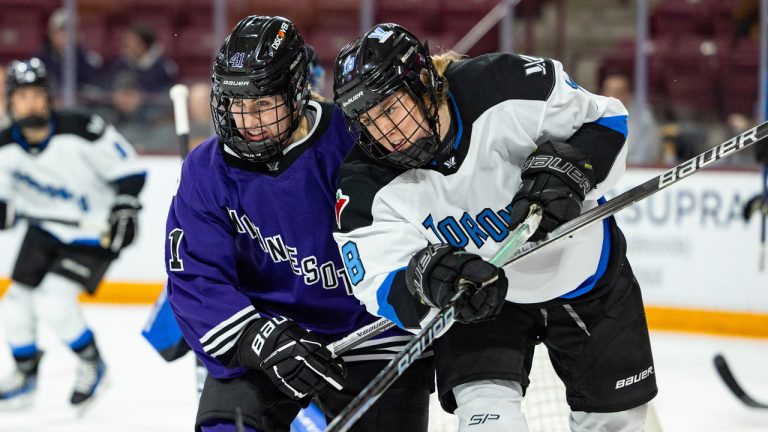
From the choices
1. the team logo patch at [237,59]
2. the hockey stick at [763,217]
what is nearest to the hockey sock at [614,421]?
the team logo patch at [237,59]

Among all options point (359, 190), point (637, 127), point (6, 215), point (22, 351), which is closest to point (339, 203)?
point (359, 190)

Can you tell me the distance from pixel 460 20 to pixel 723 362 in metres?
2.79

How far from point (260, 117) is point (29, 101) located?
2559 mm

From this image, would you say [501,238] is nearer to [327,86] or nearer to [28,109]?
[28,109]

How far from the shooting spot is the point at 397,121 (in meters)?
2.14

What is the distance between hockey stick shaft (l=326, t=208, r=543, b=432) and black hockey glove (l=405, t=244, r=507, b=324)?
0.6 inches

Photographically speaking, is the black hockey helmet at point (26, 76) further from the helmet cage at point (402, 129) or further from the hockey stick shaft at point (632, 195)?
the hockey stick shaft at point (632, 195)

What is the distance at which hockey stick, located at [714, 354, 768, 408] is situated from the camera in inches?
160

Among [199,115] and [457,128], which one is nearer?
[457,128]

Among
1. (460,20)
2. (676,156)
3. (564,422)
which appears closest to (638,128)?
(676,156)

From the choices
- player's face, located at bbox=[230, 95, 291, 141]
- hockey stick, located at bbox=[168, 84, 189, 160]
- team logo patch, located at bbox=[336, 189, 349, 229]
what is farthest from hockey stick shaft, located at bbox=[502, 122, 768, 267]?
hockey stick, located at bbox=[168, 84, 189, 160]

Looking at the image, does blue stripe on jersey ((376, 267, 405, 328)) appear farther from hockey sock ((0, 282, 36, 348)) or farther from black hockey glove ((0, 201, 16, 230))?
black hockey glove ((0, 201, 16, 230))

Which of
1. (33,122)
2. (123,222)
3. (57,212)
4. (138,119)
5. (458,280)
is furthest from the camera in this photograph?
(138,119)

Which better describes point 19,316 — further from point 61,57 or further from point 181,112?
point 61,57
